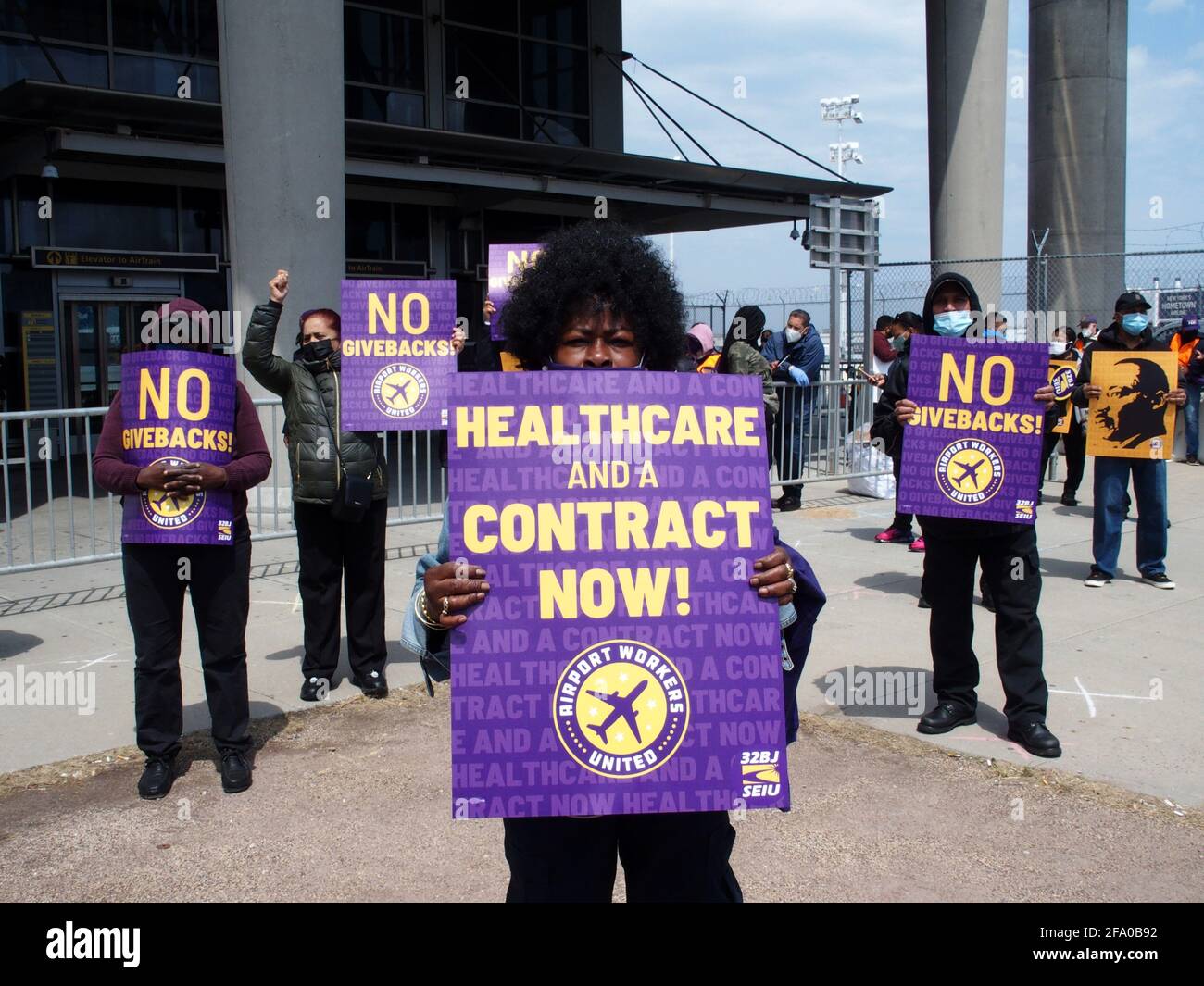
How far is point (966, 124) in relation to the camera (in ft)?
65.3

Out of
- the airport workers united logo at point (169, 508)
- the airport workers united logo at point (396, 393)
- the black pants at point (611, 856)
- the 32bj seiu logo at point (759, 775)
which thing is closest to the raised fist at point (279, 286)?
the airport workers united logo at point (396, 393)

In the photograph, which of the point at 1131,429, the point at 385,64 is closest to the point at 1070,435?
the point at 1131,429

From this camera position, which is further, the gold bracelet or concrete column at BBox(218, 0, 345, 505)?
concrete column at BBox(218, 0, 345, 505)

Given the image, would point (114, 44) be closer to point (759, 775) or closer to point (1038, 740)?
point (1038, 740)

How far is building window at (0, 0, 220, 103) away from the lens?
54.8ft

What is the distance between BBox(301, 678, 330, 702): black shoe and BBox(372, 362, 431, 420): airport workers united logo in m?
1.48

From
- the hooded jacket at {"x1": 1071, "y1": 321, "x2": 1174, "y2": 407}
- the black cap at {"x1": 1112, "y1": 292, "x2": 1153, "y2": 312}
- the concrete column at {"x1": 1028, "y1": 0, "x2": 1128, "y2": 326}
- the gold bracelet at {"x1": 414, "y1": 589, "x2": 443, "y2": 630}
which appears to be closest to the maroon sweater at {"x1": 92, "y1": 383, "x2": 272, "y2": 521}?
the gold bracelet at {"x1": 414, "y1": 589, "x2": 443, "y2": 630}

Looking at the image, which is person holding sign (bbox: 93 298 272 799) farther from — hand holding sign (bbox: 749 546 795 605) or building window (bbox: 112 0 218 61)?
building window (bbox: 112 0 218 61)

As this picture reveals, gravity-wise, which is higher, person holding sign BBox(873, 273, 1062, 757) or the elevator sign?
the elevator sign

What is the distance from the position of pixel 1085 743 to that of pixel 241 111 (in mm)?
9198

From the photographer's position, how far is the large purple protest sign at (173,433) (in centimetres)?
486

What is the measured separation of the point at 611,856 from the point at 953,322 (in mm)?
3962
